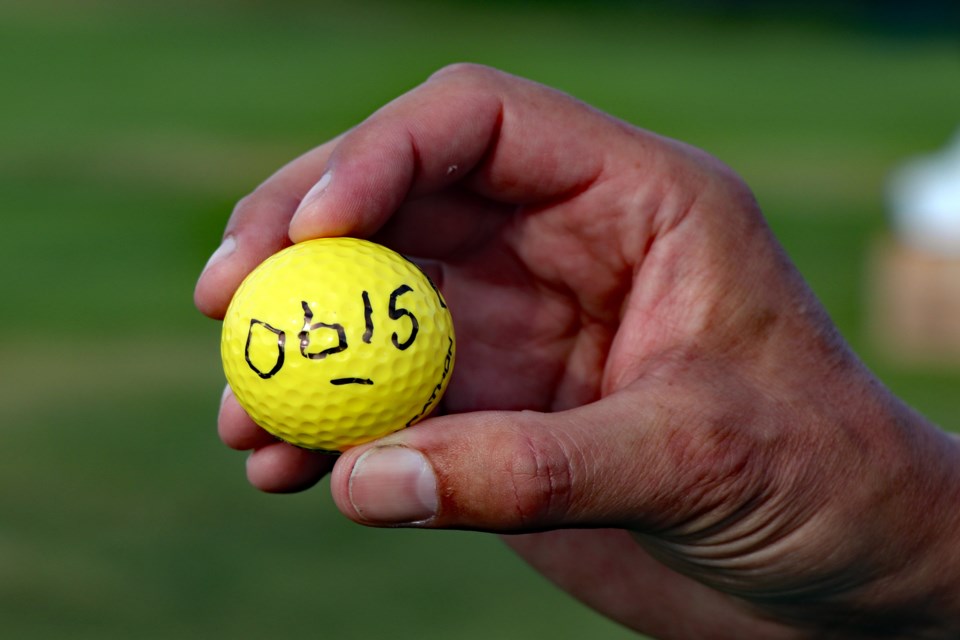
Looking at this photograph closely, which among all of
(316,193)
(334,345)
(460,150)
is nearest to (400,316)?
(334,345)

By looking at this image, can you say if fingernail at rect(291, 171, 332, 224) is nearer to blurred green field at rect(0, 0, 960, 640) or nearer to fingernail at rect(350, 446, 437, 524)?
fingernail at rect(350, 446, 437, 524)

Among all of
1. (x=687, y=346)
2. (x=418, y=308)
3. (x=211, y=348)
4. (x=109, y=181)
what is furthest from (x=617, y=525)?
(x=109, y=181)

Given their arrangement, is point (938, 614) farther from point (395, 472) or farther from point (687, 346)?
point (395, 472)

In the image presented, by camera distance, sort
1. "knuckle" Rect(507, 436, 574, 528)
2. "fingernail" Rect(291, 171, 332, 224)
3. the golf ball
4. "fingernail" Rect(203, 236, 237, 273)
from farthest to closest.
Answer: "fingernail" Rect(203, 236, 237, 273) → "fingernail" Rect(291, 171, 332, 224) → the golf ball → "knuckle" Rect(507, 436, 574, 528)

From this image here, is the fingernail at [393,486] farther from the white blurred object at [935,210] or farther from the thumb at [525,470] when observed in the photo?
the white blurred object at [935,210]

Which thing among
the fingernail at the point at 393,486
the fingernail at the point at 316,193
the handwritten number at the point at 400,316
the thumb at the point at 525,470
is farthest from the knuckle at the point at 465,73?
the fingernail at the point at 393,486

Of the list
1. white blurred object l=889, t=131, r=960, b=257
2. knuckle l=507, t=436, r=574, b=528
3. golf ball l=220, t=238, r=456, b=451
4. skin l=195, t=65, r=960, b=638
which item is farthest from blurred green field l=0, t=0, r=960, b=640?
knuckle l=507, t=436, r=574, b=528

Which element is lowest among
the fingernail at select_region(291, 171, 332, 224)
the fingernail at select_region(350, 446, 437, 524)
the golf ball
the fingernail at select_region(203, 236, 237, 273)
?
the fingernail at select_region(350, 446, 437, 524)
